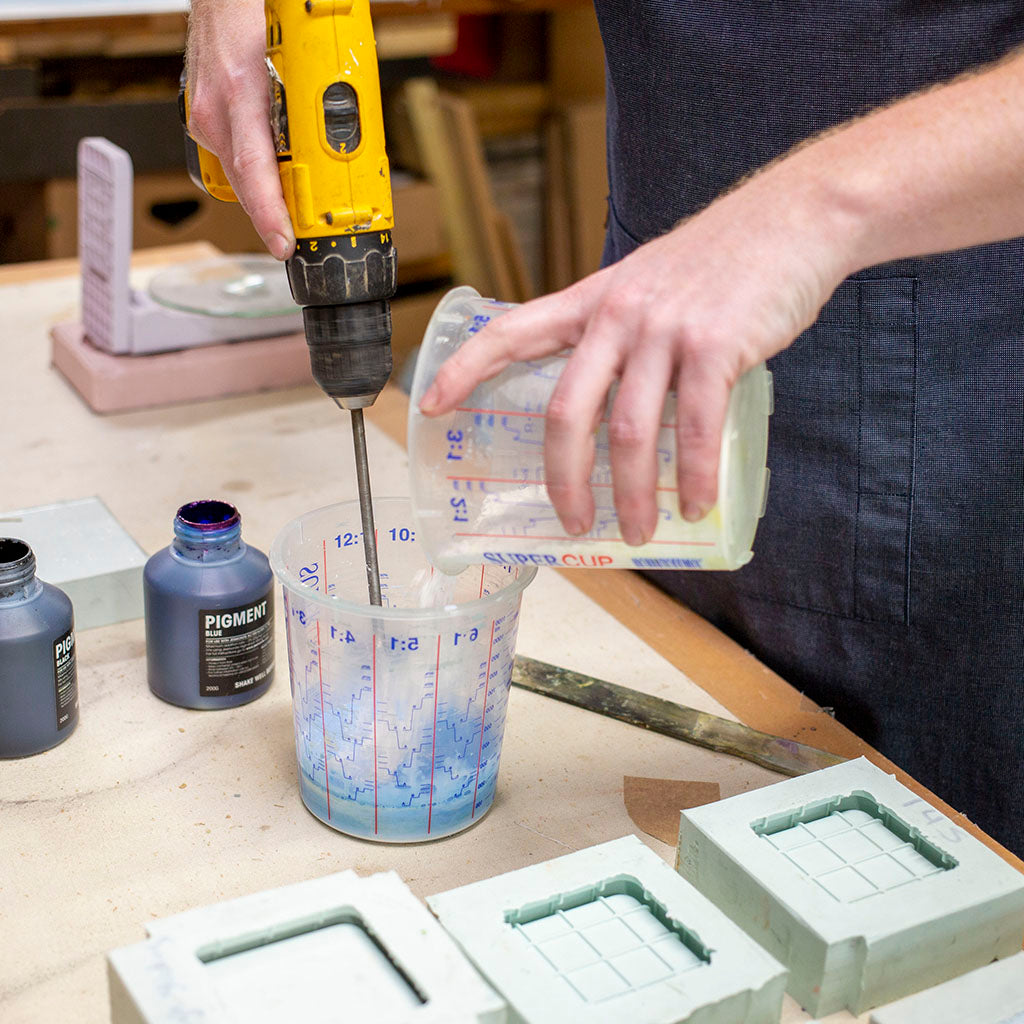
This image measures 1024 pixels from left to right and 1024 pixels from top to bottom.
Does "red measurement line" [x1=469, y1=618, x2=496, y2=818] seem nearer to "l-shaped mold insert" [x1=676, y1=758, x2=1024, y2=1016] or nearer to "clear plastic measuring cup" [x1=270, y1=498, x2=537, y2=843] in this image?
"clear plastic measuring cup" [x1=270, y1=498, x2=537, y2=843]

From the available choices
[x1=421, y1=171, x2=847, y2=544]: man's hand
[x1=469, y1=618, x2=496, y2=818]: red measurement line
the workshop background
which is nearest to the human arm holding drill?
[x1=421, y1=171, x2=847, y2=544]: man's hand

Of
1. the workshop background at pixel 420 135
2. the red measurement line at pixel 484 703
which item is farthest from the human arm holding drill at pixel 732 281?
the workshop background at pixel 420 135

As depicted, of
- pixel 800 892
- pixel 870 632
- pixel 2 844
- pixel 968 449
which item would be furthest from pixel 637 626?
pixel 2 844

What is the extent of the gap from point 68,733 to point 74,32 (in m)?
1.80

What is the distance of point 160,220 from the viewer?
2785mm

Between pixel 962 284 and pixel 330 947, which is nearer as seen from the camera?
pixel 330 947

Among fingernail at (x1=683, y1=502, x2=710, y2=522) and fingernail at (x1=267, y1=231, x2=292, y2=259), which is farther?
fingernail at (x1=267, y1=231, x2=292, y2=259)

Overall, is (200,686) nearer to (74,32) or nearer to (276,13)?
(276,13)

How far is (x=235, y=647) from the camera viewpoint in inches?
35.9

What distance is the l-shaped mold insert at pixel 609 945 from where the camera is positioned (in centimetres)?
60

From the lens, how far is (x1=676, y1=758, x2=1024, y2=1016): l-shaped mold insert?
0.65m

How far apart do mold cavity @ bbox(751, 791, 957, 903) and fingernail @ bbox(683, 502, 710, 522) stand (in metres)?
0.20

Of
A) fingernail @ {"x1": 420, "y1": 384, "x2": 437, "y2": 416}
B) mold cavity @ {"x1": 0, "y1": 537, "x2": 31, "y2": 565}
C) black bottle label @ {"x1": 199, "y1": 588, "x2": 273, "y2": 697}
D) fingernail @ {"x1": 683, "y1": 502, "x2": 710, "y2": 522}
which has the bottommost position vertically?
black bottle label @ {"x1": 199, "y1": 588, "x2": 273, "y2": 697}

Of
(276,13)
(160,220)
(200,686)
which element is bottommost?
(160,220)
